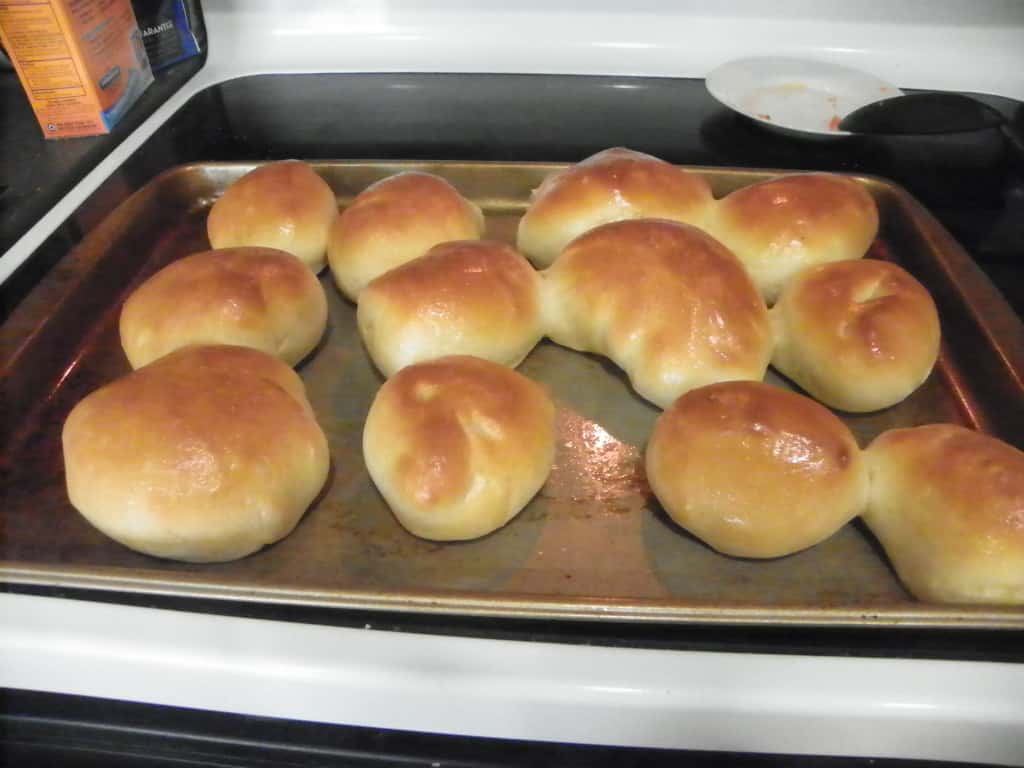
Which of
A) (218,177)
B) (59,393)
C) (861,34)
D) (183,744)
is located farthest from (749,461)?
(861,34)

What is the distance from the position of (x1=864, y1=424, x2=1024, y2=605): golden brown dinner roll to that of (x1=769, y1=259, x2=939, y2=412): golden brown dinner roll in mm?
126

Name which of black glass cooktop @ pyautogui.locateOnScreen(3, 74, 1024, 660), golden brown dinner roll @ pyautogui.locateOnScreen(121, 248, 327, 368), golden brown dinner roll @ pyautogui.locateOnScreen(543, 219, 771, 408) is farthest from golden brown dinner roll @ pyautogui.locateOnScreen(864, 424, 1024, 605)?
golden brown dinner roll @ pyautogui.locateOnScreen(121, 248, 327, 368)

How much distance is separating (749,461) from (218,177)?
114cm

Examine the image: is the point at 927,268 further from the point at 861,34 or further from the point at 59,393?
the point at 59,393

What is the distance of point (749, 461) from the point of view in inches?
34.0

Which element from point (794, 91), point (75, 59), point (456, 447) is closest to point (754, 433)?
point (456, 447)

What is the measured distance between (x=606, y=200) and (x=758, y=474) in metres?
0.57

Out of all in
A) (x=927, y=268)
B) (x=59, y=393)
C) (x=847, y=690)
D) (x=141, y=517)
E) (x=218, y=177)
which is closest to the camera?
(x=847, y=690)

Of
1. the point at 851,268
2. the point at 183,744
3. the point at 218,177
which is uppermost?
the point at 851,268

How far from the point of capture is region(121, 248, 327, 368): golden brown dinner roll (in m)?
1.05

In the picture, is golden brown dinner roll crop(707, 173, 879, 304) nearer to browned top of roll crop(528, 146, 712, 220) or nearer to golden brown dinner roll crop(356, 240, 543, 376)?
browned top of roll crop(528, 146, 712, 220)

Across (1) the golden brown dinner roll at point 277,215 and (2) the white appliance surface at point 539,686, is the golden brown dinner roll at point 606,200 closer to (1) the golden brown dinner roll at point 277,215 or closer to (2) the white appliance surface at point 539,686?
(1) the golden brown dinner roll at point 277,215

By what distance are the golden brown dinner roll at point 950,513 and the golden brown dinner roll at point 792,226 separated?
377 mm

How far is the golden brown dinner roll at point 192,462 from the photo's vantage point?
833 mm
